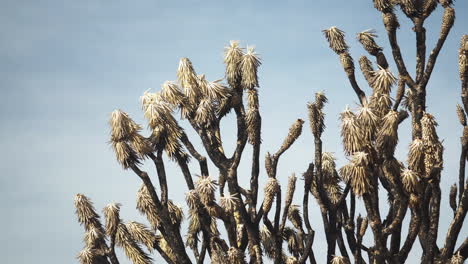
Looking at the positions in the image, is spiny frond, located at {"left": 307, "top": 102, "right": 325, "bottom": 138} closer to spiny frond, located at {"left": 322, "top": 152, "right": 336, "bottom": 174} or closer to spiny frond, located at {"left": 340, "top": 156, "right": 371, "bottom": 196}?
spiny frond, located at {"left": 322, "top": 152, "right": 336, "bottom": 174}

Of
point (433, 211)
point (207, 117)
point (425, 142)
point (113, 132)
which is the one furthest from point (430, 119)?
point (113, 132)

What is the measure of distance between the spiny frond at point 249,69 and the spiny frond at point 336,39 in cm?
185

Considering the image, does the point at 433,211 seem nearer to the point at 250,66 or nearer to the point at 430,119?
the point at 430,119

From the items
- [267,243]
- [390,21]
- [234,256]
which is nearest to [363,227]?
[267,243]

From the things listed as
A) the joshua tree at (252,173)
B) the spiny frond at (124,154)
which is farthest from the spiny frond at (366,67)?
the spiny frond at (124,154)

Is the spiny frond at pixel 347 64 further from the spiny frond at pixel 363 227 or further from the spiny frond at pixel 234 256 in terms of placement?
the spiny frond at pixel 234 256

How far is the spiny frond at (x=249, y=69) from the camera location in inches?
839

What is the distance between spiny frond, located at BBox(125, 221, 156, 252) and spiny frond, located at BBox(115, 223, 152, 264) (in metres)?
0.20

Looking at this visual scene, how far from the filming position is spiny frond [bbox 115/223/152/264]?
69.5ft

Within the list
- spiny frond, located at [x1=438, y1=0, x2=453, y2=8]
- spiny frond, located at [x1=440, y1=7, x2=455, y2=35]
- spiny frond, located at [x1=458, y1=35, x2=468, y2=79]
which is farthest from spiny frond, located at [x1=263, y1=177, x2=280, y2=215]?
spiny frond, located at [x1=438, y1=0, x2=453, y2=8]

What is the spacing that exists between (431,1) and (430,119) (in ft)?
11.1

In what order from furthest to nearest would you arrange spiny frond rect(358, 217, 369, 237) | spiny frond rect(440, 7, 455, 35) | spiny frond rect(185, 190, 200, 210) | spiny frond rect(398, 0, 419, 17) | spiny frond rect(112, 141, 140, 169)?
spiny frond rect(398, 0, 419, 17) → spiny frond rect(440, 7, 455, 35) → spiny frond rect(358, 217, 369, 237) → spiny frond rect(112, 141, 140, 169) → spiny frond rect(185, 190, 200, 210)

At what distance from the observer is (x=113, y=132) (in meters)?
20.5

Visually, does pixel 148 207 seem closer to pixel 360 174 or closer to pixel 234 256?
pixel 234 256
